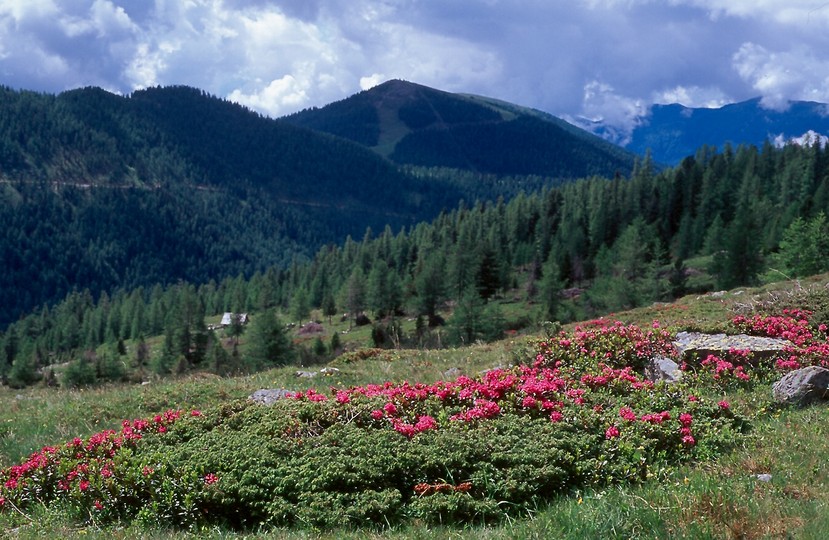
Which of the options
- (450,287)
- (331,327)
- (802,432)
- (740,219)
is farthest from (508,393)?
(331,327)

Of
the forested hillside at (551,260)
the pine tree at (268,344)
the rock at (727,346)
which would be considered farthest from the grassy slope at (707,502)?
the pine tree at (268,344)

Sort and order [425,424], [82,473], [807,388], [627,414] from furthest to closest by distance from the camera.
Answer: [807,388] → [627,414] → [425,424] → [82,473]

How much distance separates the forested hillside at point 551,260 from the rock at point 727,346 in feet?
162

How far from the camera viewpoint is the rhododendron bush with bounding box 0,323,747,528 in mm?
6387

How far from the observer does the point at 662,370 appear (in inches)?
485

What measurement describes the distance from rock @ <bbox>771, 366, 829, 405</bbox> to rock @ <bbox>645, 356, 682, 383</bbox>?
2.11 meters

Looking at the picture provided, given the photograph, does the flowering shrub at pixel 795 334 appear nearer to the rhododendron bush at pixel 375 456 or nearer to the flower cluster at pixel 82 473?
the rhododendron bush at pixel 375 456

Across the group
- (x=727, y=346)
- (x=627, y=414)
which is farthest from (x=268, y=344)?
(x=627, y=414)

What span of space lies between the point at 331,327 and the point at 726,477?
115 metres

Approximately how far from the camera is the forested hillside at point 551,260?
242ft

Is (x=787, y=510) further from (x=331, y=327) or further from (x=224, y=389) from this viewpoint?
(x=331, y=327)

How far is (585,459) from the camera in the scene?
7.00 metres

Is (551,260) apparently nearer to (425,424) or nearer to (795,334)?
(795,334)

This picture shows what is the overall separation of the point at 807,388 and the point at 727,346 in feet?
9.10
